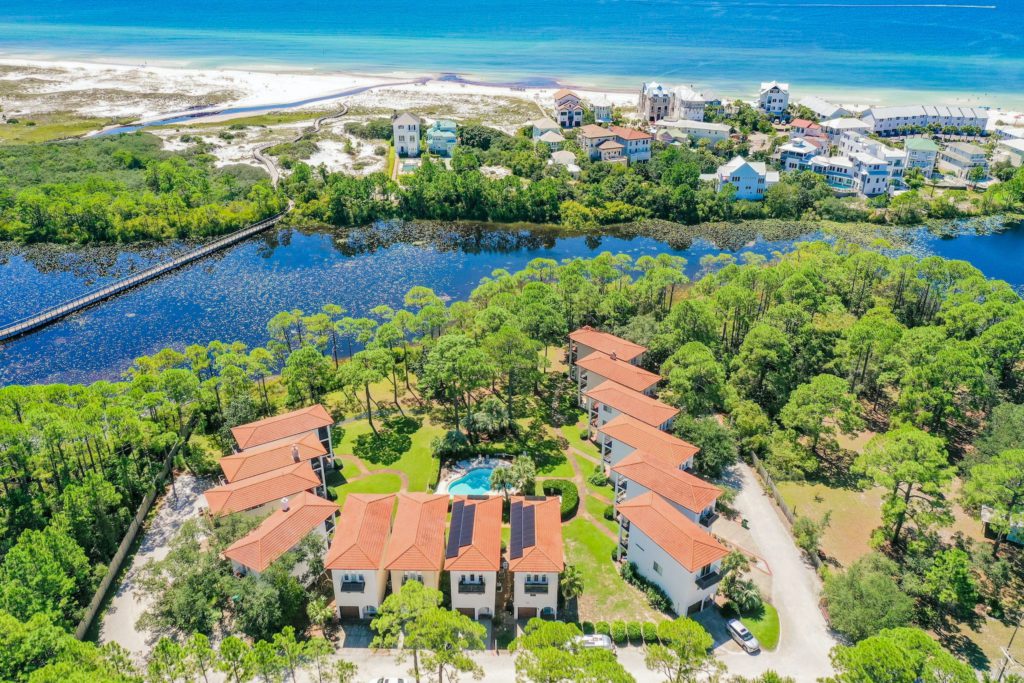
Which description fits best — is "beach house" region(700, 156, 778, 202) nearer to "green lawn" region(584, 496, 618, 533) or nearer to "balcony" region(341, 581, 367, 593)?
"green lawn" region(584, 496, 618, 533)

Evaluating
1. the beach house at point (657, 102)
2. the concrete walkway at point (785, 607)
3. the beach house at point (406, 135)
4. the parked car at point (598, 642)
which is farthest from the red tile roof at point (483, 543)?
the beach house at point (657, 102)

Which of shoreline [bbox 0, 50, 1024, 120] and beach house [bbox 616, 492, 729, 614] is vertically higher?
shoreline [bbox 0, 50, 1024, 120]

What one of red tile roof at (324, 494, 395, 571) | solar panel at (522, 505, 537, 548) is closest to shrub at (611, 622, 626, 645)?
solar panel at (522, 505, 537, 548)

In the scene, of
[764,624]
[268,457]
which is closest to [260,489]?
[268,457]

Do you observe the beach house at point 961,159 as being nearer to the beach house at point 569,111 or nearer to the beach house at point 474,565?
the beach house at point 569,111

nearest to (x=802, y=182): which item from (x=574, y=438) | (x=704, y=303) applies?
(x=704, y=303)

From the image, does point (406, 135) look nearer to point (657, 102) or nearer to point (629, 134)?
point (629, 134)
